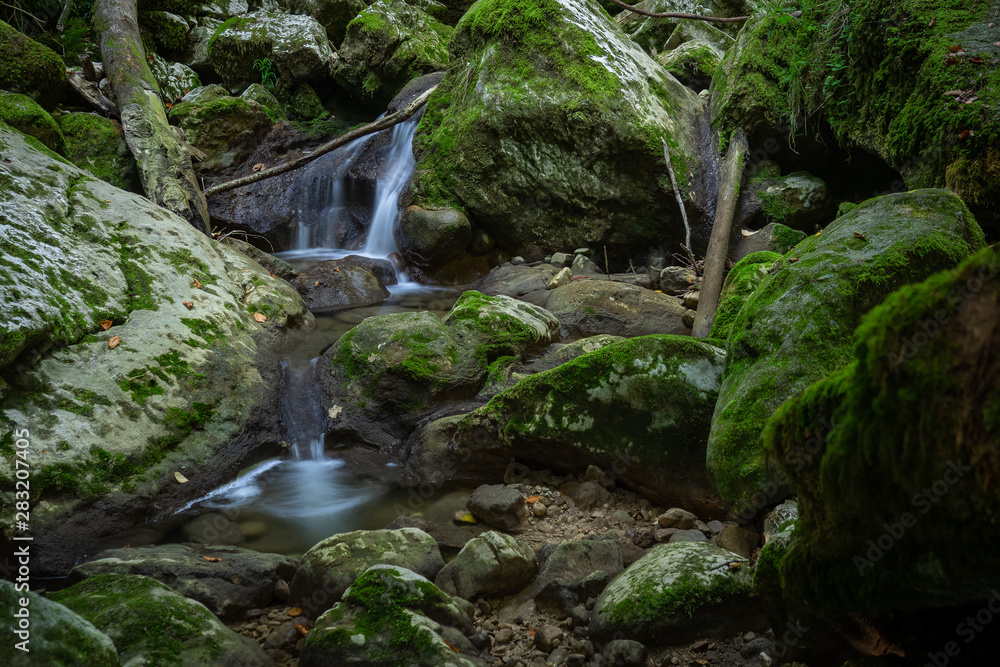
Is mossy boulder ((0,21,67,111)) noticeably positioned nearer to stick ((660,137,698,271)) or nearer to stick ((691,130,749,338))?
stick ((660,137,698,271))

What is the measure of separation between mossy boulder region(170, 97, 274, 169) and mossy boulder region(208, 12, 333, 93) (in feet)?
6.40

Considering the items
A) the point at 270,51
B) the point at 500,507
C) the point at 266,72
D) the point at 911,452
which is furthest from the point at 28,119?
the point at 911,452

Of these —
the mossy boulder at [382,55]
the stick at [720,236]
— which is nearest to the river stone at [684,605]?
the stick at [720,236]

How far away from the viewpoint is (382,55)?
1266cm

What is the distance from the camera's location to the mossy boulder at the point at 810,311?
2.95 m

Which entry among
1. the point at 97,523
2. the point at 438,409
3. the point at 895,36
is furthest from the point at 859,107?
the point at 97,523

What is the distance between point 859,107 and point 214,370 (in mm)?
6646

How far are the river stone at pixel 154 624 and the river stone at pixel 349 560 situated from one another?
18.3 inches

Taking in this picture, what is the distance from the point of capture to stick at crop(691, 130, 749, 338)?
6258 mm

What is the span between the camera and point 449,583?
10.7 feet

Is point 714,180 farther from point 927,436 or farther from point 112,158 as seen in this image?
point 112,158

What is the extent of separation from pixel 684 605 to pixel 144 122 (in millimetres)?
8921

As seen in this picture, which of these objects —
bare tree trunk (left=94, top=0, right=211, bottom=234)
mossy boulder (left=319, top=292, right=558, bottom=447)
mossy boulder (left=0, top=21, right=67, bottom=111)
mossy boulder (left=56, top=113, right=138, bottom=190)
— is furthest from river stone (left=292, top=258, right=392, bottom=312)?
mossy boulder (left=0, top=21, right=67, bottom=111)

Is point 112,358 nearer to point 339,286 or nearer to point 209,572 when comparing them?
point 209,572
